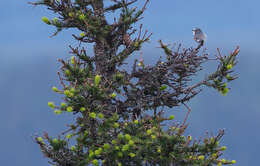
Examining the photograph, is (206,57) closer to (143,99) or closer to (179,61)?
(179,61)

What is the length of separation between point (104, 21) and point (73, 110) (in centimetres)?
407

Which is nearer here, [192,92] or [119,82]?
[119,82]

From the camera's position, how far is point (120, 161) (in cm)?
1160

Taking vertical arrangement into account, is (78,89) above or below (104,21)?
below

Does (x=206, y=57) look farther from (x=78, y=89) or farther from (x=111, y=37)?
(x=78, y=89)

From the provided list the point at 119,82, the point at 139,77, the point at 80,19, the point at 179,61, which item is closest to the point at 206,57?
the point at 179,61

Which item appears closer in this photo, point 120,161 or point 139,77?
point 120,161

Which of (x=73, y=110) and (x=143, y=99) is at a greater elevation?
(x=143, y=99)

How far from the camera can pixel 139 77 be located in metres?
13.1

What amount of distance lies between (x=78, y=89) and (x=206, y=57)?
5.14 meters

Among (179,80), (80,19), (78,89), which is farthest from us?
(179,80)

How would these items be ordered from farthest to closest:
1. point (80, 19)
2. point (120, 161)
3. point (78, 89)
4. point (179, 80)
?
point (179, 80), point (80, 19), point (120, 161), point (78, 89)

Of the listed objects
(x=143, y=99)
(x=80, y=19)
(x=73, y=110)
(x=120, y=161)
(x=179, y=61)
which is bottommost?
(x=120, y=161)

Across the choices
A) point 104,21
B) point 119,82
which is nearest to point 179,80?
point 119,82
